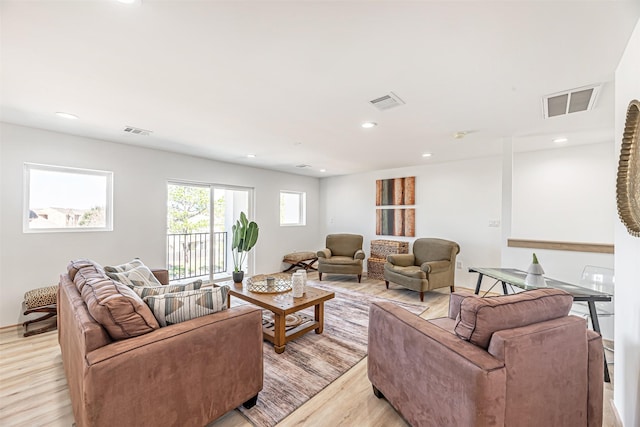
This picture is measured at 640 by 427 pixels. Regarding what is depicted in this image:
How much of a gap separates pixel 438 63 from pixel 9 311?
488 cm

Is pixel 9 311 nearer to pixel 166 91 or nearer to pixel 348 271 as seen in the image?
pixel 166 91

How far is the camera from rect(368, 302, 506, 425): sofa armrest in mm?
1116

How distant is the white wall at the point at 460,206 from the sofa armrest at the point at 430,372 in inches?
139

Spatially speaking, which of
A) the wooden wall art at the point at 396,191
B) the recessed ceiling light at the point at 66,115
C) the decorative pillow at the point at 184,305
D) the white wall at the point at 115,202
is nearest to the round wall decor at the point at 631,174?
the decorative pillow at the point at 184,305

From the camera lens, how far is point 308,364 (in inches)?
89.4

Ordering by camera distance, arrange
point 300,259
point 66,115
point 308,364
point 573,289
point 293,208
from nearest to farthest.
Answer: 1. point 573,289
2. point 308,364
3. point 66,115
4. point 300,259
5. point 293,208

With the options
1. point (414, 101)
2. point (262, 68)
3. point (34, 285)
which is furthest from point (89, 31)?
point (34, 285)

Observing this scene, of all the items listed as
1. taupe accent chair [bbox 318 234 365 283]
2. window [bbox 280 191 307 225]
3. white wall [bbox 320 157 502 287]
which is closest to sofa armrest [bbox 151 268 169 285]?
taupe accent chair [bbox 318 234 365 283]

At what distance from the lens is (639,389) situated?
50.9 inches

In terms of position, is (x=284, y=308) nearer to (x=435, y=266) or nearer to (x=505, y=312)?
(x=505, y=312)

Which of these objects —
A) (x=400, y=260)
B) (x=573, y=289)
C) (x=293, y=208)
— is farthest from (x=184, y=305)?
(x=293, y=208)

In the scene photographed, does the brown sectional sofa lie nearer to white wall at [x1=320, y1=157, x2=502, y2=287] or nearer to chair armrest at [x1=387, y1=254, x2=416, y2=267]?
chair armrest at [x1=387, y1=254, x2=416, y2=267]

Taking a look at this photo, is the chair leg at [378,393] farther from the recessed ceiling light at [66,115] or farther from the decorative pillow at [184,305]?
the recessed ceiling light at [66,115]

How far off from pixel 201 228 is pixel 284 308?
→ 9.64ft
